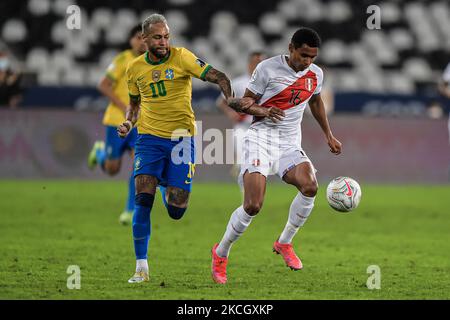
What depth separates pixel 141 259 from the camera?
8250 mm

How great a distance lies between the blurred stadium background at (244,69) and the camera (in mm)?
19031

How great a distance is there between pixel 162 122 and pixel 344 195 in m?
1.83

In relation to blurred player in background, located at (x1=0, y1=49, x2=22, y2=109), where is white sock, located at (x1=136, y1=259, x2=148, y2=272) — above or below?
below

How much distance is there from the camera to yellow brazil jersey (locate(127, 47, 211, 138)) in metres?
8.49

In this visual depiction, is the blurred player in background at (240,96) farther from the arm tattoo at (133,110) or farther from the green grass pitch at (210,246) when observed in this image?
the arm tattoo at (133,110)

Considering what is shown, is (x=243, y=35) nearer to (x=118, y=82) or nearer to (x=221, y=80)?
(x=118, y=82)

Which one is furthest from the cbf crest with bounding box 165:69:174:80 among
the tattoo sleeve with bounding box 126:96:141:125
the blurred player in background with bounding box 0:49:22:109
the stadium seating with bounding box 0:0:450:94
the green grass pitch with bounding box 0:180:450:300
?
the stadium seating with bounding box 0:0:450:94

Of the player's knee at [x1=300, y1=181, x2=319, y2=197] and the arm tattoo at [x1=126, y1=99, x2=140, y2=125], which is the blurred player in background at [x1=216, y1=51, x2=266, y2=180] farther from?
the player's knee at [x1=300, y1=181, x2=319, y2=197]

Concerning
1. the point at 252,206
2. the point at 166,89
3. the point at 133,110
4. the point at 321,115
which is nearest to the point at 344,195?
the point at 321,115

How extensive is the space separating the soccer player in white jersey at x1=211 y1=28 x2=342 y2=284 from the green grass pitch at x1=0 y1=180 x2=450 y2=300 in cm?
55

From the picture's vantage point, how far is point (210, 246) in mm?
11078

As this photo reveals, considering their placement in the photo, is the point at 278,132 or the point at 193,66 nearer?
the point at 193,66

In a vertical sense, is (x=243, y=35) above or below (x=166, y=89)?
above
